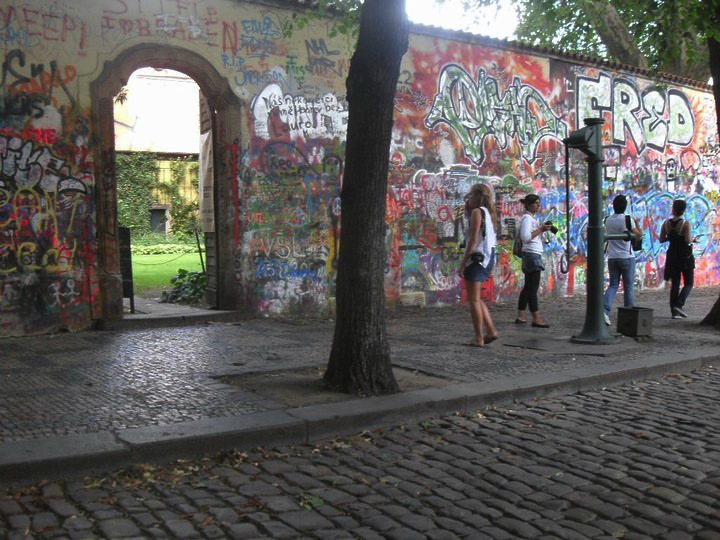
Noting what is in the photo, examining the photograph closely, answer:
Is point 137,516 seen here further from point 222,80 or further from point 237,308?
point 222,80

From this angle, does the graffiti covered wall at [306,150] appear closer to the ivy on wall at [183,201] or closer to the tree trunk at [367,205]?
the tree trunk at [367,205]

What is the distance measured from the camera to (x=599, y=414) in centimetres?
589

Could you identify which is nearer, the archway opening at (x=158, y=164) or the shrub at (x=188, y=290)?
the shrub at (x=188, y=290)

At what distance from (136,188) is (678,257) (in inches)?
1084

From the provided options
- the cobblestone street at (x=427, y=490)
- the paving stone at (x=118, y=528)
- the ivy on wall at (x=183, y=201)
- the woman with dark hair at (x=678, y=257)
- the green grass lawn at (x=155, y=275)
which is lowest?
the cobblestone street at (x=427, y=490)

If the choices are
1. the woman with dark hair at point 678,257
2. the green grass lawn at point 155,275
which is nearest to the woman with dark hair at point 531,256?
the woman with dark hair at point 678,257

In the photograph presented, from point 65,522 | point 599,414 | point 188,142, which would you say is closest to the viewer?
point 65,522

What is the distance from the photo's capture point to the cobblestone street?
11.8ft

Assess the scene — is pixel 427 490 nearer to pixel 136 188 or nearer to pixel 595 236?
pixel 595 236

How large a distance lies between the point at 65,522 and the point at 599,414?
4141 mm

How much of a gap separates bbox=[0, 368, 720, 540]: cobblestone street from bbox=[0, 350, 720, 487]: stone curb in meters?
0.09

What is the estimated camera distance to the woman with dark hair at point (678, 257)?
11133 millimetres

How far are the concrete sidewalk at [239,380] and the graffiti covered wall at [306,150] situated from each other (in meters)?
1.04

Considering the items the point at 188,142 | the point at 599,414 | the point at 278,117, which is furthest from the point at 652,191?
the point at 188,142
